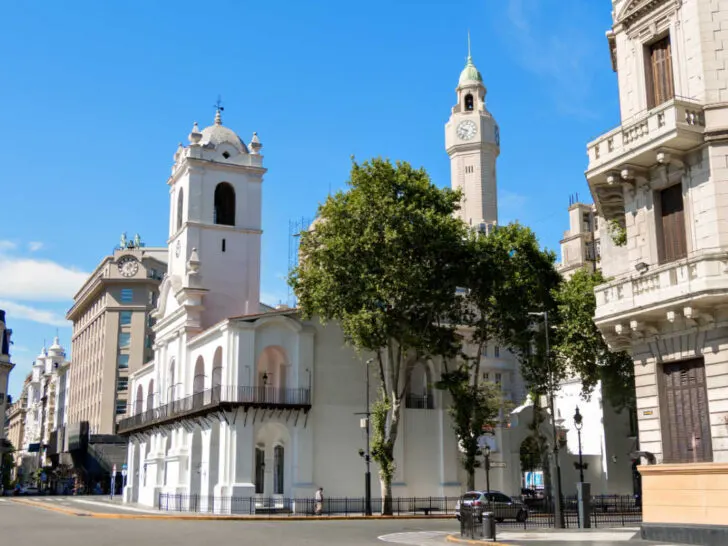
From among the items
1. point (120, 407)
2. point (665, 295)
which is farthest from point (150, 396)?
point (665, 295)

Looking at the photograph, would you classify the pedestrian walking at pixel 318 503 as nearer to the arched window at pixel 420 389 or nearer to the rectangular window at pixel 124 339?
the arched window at pixel 420 389

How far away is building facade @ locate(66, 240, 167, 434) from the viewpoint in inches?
3845

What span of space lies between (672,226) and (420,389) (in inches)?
1176

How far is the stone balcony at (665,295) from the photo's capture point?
64.9ft

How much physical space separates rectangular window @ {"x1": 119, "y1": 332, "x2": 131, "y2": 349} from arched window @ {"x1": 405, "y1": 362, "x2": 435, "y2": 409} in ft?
190

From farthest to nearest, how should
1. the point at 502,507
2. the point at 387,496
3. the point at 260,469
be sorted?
1. the point at 260,469
2. the point at 387,496
3. the point at 502,507

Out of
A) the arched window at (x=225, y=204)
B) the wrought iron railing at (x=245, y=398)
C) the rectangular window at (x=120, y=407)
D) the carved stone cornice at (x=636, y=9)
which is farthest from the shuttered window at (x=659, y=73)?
the rectangular window at (x=120, y=407)

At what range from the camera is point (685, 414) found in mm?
20938

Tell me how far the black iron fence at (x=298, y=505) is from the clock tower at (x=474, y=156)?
67.6 metres

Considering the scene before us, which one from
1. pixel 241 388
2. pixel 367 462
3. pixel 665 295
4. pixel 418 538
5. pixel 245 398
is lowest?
pixel 418 538

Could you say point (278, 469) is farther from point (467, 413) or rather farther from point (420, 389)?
point (467, 413)

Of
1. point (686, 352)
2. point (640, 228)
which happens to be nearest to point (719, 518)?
point (686, 352)

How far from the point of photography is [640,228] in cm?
2312

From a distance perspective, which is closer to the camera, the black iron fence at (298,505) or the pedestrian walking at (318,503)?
the pedestrian walking at (318,503)
